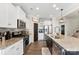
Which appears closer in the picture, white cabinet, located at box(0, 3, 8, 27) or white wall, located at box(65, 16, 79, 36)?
white cabinet, located at box(0, 3, 8, 27)

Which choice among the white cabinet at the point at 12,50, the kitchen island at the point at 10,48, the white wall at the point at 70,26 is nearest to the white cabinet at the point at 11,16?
the kitchen island at the point at 10,48

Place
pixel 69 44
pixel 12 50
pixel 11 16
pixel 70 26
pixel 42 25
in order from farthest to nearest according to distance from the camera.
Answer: pixel 42 25 → pixel 70 26 → pixel 11 16 → pixel 12 50 → pixel 69 44

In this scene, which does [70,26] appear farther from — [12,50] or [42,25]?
[12,50]

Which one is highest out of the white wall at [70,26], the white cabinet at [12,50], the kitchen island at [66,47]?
the white wall at [70,26]

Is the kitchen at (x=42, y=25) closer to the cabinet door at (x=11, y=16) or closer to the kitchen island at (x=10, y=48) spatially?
the cabinet door at (x=11, y=16)

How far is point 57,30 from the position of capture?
1023 centimetres

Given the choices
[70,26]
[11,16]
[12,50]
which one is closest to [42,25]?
[70,26]

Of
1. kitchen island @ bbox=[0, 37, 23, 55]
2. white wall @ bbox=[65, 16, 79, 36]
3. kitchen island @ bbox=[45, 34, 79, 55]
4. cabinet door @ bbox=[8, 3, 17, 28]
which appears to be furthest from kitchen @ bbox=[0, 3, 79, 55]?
kitchen island @ bbox=[45, 34, 79, 55]

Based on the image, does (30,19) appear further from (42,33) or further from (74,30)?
(74,30)

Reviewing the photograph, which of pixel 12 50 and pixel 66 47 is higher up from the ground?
pixel 66 47

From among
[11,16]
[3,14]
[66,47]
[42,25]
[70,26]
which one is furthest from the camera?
[42,25]

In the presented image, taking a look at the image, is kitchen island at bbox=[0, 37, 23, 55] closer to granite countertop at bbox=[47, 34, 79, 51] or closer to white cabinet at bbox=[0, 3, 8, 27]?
white cabinet at bbox=[0, 3, 8, 27]

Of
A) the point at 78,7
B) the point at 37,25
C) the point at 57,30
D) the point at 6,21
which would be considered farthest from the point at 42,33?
the point at 6,21

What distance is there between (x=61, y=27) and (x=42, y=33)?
7.85ft
